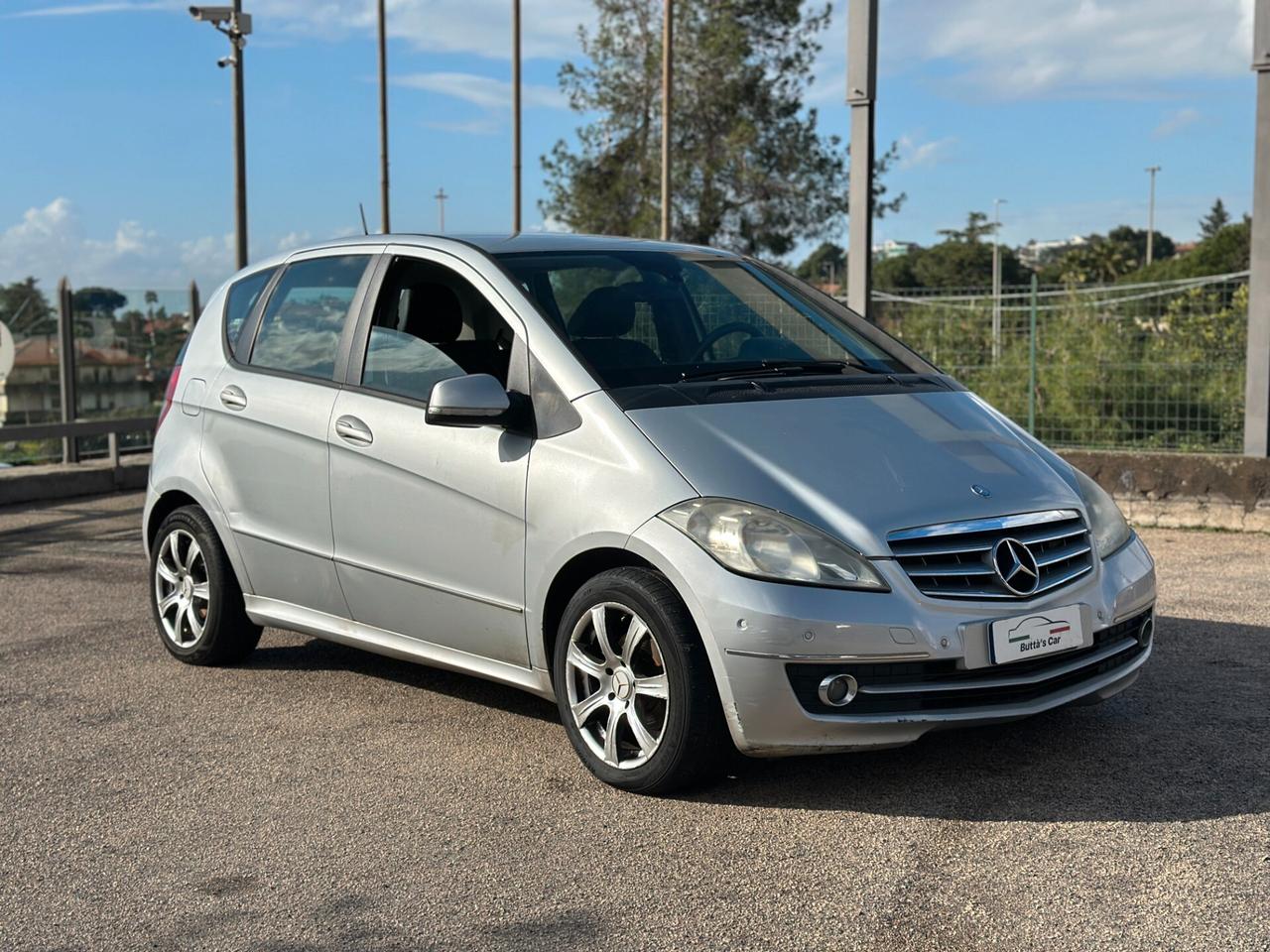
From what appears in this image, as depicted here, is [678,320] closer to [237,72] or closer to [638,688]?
[638,688]

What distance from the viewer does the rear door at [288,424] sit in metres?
5.48

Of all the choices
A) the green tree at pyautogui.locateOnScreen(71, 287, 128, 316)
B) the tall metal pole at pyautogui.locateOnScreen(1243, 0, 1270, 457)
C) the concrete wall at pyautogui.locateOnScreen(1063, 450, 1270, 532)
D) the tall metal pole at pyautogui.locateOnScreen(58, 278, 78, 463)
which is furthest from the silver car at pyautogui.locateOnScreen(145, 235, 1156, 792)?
the green tree at pyautogui.locateOnScreen(71, 287, 128, 316)

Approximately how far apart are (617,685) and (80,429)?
1054 cm

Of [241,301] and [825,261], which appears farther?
[825,261]

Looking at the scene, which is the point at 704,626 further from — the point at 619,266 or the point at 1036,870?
the point at 619,266

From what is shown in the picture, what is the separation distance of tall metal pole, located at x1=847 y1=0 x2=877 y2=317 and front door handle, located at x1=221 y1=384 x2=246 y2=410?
5663 millimetres

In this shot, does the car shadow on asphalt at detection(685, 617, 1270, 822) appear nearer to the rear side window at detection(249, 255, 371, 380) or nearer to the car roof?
the car roof

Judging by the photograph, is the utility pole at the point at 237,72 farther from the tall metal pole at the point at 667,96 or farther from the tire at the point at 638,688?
the tire at the point at 638,688

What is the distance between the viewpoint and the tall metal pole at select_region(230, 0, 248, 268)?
1655 centimetres

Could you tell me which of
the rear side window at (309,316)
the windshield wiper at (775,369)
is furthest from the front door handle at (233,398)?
the windshield wiper at (775,369)

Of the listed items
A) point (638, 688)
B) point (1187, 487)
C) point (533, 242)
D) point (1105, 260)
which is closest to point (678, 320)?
point (533, 242)

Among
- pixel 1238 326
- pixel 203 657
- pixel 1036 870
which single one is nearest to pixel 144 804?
pixel 203 657

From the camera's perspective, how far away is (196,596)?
6.16 meters

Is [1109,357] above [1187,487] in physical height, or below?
above
